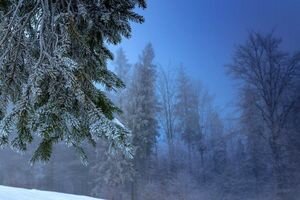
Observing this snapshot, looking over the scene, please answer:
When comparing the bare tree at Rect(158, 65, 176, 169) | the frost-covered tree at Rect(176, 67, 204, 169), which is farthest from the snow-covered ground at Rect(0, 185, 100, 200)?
the bare tree at Rect(158, 65, 176, 169)

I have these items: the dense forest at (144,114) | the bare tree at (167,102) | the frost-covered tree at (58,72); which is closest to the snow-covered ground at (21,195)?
the dense forest at (144,114)

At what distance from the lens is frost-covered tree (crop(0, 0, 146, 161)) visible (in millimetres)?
1879

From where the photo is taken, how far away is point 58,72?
2006 mm

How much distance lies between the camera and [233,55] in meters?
18.7

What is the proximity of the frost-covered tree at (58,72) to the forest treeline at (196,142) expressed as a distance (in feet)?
36.8

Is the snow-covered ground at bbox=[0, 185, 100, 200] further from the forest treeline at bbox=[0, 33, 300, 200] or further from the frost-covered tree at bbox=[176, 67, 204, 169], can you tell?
the frost-covered tree at bbox=[176, 67, 204, 169]

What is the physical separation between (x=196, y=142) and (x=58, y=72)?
20.7m

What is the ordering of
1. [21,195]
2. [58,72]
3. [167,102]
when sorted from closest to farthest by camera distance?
[58,72] < [21,195] < [167,102]

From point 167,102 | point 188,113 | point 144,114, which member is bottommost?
point 144,114

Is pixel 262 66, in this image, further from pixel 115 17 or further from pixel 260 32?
pixel 115 17

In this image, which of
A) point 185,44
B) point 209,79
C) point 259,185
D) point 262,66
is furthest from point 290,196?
point 185,44

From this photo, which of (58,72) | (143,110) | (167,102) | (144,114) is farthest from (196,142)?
(58,72)

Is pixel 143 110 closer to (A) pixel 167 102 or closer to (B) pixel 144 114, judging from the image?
(B) pixel 144 114

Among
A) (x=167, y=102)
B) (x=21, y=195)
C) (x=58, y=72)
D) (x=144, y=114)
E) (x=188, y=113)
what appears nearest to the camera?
(x=58, y=72)
